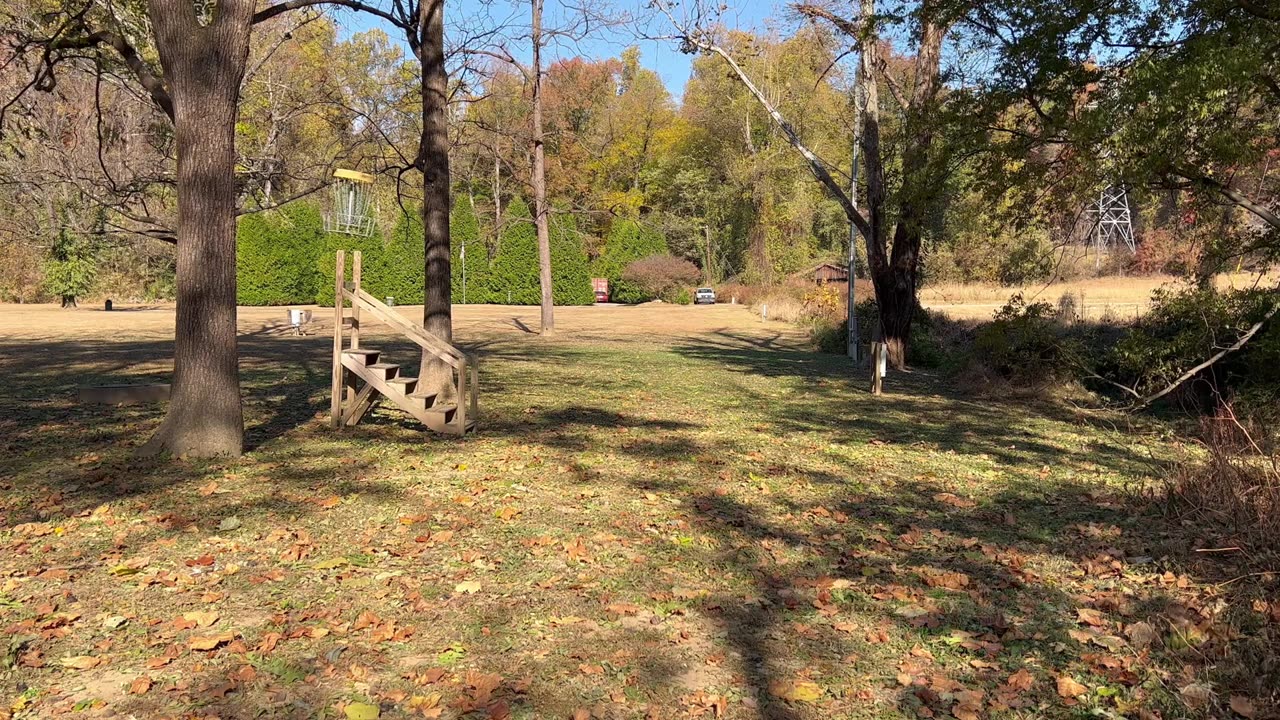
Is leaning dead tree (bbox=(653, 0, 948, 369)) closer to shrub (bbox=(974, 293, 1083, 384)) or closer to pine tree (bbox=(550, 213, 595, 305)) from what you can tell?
shrub (bbox=(974, 293, 1083, 384))

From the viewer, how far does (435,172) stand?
1133 cm

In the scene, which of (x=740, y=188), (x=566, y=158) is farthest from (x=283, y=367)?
(x=740, y=188)

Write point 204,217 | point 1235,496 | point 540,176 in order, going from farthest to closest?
1. point 540,176
2. point 204,217
3. point 1235,496

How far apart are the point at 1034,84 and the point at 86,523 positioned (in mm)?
12126

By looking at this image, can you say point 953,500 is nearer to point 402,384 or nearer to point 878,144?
point 402,384

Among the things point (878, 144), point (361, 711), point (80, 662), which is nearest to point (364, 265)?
point (878, 144)

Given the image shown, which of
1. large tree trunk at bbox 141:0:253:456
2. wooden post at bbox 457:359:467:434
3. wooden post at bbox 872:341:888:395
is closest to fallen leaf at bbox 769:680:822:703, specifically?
large tree trunk at bbox 141:0:253:456

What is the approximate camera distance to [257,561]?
525cm

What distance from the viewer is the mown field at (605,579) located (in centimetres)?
376

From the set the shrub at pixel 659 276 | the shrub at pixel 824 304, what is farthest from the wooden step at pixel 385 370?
the shrub at pixel 659 276

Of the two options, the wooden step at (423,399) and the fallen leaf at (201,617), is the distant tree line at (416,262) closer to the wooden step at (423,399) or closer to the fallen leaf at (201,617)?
the wooden step at (423,399)

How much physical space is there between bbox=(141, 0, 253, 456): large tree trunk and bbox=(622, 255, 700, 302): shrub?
4939 cm

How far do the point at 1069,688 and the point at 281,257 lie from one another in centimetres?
5079

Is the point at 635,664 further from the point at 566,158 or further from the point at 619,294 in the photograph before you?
the point at 619,294
